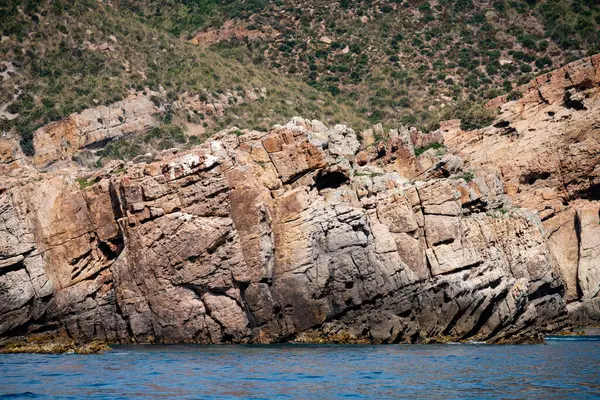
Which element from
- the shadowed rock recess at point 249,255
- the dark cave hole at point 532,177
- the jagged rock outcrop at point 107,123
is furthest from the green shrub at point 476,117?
the jagged rock outcrop at point 107,123

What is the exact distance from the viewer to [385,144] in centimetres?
6850

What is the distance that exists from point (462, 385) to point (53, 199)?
2597 cm

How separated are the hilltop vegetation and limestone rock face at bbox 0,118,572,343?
3143 cm

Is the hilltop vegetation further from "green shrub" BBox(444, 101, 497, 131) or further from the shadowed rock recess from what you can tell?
the shadowed rock recess

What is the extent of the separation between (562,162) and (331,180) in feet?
69.6

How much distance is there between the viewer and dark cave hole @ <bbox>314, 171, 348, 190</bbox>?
5406 centimetres

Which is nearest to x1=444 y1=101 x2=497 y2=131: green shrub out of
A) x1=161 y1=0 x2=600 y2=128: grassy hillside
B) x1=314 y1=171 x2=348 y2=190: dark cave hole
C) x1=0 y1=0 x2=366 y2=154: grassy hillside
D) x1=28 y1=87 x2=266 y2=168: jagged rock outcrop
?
x1=0 y1=0 x2=366 y2=154: grassy hillside

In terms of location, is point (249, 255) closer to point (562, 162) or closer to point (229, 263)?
point (229, 263)

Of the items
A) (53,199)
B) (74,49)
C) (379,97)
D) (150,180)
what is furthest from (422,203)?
(379,97)

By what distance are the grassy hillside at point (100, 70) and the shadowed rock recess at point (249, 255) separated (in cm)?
3795

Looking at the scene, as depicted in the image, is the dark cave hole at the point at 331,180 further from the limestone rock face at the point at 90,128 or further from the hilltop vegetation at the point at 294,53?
the limestone rock face at the point at 90,128

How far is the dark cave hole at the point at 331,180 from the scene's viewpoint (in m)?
54.1

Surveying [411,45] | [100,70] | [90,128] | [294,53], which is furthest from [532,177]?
[294,53]

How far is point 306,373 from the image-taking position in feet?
120
